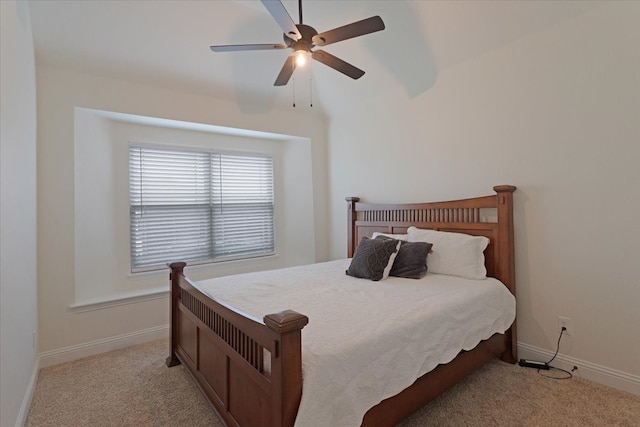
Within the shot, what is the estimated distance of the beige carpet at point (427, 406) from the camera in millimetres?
1921

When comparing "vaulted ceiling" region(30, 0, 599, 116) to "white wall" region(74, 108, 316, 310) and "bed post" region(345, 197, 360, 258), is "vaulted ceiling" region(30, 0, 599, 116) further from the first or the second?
"bed post" region(345, 197, 360, 258)

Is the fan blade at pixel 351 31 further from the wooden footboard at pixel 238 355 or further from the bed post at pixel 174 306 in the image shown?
Result: the bed post at pixel 174 306

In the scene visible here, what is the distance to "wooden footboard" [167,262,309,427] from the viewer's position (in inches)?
48.9

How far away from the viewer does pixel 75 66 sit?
2846 millimetres

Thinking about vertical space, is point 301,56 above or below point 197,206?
above

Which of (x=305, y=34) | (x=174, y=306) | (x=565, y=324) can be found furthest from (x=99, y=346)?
(x=565, y=324)

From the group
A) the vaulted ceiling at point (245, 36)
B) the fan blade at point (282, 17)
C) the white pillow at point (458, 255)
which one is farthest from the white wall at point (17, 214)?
the white pillow at point (458, 255)

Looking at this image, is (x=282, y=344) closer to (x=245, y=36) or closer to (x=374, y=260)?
(x=374, y=260)

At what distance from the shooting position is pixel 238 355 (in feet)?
5.28

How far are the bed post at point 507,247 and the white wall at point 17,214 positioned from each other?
3.28 metres

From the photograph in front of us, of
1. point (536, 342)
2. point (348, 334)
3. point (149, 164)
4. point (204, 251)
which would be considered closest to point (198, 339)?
point (348, 334)

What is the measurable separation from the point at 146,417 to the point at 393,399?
5.06 ft

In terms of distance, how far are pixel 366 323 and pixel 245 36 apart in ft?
9.70

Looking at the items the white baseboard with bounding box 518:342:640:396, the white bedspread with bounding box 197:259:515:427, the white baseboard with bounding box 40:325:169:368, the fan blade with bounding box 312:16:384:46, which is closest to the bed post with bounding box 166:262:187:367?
the white bedspread with bounding box 197:259:515:427
